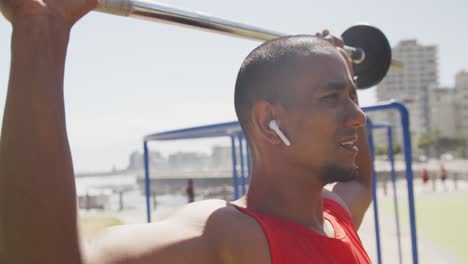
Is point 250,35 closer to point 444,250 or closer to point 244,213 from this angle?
point 244,213

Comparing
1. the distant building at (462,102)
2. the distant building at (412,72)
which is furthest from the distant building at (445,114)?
the distant building at (412,72)

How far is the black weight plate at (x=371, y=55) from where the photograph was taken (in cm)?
217

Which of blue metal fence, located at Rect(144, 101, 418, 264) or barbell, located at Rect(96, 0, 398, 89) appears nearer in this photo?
barbell, located at Rect(96, 0, 398, 89)

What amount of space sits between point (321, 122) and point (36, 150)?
68 centimetres

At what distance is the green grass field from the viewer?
24.9 ft

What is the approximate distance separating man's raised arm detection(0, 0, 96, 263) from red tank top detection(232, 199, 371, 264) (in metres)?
0.46

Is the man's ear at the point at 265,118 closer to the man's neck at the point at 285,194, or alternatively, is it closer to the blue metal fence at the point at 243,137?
the man's neck at the point at 285,194

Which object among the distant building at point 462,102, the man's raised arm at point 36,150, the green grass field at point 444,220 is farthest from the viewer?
the distant building at point 462,102

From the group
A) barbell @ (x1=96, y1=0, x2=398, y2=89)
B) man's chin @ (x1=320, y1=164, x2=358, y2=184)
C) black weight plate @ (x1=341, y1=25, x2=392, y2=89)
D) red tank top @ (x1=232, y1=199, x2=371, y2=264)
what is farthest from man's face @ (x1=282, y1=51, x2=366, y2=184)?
black weight plate @ (x1=341, y1=25, x2=392, y2=89)

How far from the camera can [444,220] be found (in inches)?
411

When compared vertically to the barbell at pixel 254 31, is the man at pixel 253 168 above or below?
below

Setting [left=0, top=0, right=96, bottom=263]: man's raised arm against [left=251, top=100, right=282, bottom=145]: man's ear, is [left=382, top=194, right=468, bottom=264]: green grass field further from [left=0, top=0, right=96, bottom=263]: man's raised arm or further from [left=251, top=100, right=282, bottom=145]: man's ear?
[left=0, top=0, right=96, bottom=263]: man's raised arm

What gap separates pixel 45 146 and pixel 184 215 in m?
0.42

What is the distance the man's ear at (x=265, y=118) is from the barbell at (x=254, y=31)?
13.4 inches
